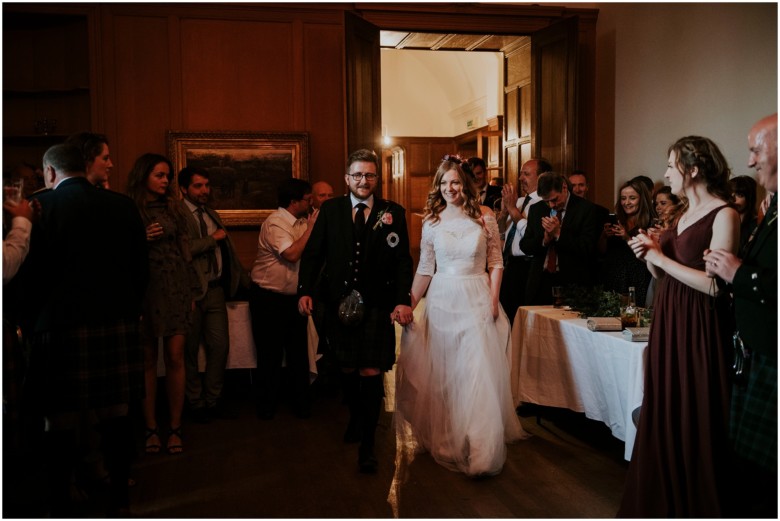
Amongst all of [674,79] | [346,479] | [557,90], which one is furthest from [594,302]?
[557,90]

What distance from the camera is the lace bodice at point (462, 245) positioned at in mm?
4090

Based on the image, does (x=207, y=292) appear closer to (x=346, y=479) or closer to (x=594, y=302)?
(x=346, y=479)

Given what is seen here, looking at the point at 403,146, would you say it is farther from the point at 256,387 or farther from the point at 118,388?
the point at 118,388

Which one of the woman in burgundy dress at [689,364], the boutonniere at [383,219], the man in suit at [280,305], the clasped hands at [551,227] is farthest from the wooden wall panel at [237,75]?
the woman in burgundy dress at [689,364]

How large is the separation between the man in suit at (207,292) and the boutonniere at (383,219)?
4.36 ft

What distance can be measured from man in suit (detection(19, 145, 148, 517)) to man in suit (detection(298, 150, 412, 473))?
41.8 inches

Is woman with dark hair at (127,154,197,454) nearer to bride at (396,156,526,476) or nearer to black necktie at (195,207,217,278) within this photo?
black necktie at (195,207,217,278)

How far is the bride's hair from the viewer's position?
411cm

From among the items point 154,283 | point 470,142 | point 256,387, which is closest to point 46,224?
point 154,283

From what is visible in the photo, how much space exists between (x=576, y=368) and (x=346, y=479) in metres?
1.47

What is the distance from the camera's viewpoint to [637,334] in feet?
12.0

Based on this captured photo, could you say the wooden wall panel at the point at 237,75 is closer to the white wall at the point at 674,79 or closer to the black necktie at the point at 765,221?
the white wall at the point at 674,79

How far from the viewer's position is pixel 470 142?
13.4 m

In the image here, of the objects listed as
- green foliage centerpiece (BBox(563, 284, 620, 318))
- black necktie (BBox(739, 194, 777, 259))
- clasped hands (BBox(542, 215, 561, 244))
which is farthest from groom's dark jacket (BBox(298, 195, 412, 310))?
black necktie (BBox(739, 194, 777, 259))
